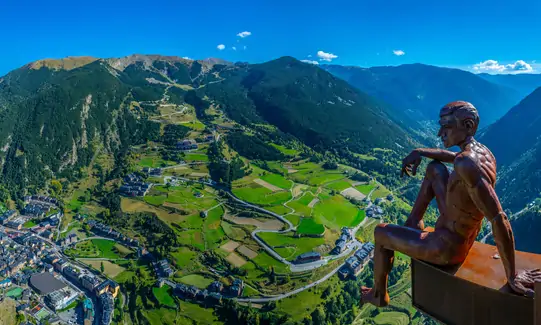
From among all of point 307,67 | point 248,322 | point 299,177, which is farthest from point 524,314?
point 307,67

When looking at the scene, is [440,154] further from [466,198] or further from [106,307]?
[106,307]

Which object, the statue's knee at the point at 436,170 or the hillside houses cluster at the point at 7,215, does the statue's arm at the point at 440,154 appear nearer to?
Result: the statue's knee at the point at 436,170

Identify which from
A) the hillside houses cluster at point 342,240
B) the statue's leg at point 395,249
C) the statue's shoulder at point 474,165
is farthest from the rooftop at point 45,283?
the statue's shoulder at point 474,165

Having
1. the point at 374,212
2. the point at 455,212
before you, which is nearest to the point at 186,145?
the point at 374,212

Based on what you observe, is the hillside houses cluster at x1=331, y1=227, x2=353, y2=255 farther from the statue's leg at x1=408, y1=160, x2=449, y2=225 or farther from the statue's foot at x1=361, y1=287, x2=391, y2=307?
the statue's leg at x1=408, y1=160, x2=449, y2=225

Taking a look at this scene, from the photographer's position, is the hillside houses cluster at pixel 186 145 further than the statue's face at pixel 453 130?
Yes

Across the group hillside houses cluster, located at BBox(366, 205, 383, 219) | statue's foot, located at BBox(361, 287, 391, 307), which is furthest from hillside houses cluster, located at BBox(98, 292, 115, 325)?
hillside houses cluster, located at BBox(366, 205, 383, 219)

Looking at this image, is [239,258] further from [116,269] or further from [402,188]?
[402,188]
